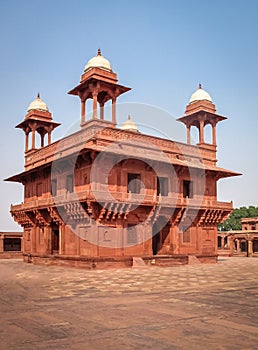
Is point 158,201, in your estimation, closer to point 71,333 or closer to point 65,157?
point 65,157

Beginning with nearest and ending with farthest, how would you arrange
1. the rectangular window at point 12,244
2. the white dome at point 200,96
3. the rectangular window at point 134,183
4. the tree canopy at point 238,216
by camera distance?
the rectangular window at point 134,183, the white dome at point 200,96, the rectangular window at point 12,244, the tree canopy at point 238,216

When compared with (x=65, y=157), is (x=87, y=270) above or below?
below

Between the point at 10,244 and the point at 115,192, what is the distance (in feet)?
84.3

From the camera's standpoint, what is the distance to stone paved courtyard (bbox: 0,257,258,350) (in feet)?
21.2

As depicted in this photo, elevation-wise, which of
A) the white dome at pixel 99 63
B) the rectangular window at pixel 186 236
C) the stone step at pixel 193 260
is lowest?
the stone step at pixel 193 260

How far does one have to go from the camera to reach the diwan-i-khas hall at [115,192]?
886 inches

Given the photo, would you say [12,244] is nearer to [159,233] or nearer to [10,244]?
[10,244]

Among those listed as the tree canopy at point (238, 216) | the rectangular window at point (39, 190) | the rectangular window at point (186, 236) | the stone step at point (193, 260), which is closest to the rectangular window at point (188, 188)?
the rectangular window at point (186, 236)

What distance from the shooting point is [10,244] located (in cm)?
4431

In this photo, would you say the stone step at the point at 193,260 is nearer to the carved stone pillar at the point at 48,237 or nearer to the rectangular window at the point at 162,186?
the rectangular window at the point at 162,186

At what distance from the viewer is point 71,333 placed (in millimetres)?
7016

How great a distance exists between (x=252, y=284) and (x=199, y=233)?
12.8 m

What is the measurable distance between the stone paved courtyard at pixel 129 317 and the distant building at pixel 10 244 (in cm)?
2524

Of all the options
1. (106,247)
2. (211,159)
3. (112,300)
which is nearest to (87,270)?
(106,247)
